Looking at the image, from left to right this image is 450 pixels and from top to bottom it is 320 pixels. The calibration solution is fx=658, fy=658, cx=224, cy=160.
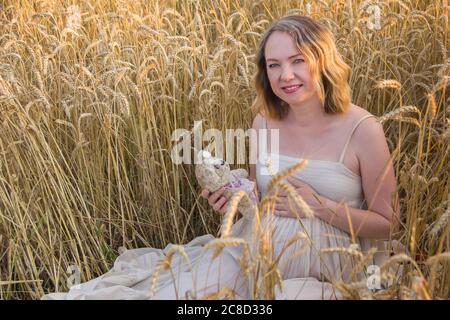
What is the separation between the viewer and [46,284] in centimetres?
246

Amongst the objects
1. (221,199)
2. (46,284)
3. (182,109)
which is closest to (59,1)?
(182,109)

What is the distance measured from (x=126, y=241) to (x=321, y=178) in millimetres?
798

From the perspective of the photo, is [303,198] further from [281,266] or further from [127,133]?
[127,133]

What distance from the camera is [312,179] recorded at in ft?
7.21

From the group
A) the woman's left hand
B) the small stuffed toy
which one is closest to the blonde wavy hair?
the woman's left hand

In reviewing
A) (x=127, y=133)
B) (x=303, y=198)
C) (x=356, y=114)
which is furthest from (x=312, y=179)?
(x=127, y=133)

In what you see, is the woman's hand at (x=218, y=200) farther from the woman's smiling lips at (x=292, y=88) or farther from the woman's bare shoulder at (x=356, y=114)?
the woman's bare shoulder at (x=356, y=114)

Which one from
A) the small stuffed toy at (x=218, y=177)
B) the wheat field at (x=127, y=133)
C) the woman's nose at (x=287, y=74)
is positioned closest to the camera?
the small stuffed toy at (x=218, y=177)

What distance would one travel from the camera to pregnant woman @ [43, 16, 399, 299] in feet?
6.75

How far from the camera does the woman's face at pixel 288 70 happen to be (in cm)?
213

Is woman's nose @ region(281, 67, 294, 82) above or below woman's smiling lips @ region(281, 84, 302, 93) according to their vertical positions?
above

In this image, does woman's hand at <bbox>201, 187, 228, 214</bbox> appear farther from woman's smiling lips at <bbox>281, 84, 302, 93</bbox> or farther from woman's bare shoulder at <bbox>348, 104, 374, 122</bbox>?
woman's bare shoulder at <bbox>348, 104, 374, 122</bbox>

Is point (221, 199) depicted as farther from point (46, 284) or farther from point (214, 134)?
point (46, 284)

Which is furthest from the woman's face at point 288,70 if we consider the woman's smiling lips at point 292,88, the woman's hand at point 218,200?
the woman's hand at point 218,200
